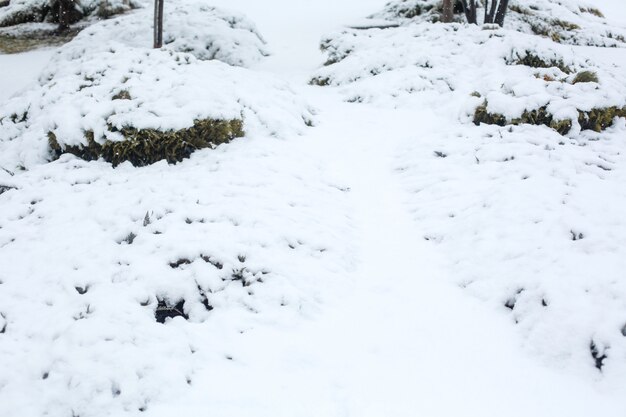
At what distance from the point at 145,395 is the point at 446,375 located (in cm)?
217

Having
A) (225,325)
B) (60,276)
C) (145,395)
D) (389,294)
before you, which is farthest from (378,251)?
(60,276)

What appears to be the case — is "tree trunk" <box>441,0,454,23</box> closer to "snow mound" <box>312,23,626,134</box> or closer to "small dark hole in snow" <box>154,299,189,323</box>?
"snow mound" <box>312,23,626,134</box>

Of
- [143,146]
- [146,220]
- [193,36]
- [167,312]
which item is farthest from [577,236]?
[193,36]

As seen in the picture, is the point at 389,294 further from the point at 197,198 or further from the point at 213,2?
the point at 213,2

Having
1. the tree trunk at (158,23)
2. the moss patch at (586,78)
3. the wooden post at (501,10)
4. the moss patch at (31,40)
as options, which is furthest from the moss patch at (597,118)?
the moss patch at (31,40)

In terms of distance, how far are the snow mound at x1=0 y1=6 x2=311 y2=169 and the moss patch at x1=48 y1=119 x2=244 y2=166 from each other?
8 centimetres

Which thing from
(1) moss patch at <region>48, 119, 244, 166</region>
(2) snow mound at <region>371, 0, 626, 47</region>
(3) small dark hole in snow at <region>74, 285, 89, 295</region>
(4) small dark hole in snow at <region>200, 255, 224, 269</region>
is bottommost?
(3) small dark hole in snow at <region>74, 285, 89, 295</region>

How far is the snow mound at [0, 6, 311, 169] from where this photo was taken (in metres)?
6.23

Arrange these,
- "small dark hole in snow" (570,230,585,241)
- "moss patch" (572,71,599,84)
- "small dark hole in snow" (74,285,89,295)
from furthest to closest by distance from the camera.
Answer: "moss patch" (572,71,599,84), "small dark hole in snow" (570,230,585,241), "small dark hole in snow" (74,285,89,295)

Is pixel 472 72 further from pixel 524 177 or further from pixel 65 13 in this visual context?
pixel 65 13

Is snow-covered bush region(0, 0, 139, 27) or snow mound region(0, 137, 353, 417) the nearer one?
snow mound region(0, 137, 353, 417)

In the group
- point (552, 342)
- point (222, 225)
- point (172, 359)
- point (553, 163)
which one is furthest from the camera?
point (553, 163)

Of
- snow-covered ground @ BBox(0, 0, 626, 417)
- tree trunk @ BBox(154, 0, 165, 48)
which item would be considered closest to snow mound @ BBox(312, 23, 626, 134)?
snow-covered ground @ BBox(0, 0, 626, 417)

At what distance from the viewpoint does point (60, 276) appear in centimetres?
374
